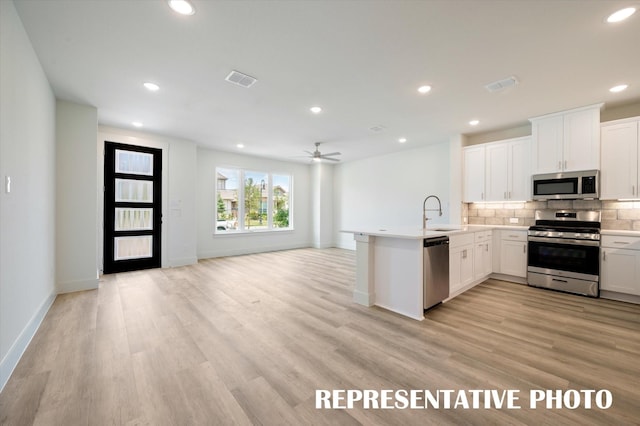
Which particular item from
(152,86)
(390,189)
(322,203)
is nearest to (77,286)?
(152,86)

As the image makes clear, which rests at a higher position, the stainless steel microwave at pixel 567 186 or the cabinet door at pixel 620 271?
the stainless steel microwave at pixel 567 186

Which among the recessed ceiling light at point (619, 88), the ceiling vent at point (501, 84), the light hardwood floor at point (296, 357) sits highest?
the recessed ceiling light at point (619, 88)

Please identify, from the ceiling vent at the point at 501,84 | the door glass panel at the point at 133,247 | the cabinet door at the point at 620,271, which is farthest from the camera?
the door glass panel at the point at 133,247

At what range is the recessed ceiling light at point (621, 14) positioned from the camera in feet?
6.66

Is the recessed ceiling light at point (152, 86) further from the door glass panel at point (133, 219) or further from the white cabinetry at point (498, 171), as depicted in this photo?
the white cabinetry at point (498, 171)

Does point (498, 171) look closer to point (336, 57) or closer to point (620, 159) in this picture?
point (620, 159)

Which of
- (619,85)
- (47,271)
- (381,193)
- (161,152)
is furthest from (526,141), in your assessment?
(47,271)

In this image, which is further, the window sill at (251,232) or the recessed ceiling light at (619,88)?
the window sill at (251,232)

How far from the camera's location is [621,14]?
2074 millimetres

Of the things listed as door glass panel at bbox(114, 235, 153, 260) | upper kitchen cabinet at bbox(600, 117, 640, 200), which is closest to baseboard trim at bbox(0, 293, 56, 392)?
door glass panel at bbox(114, 235, 153, 260)

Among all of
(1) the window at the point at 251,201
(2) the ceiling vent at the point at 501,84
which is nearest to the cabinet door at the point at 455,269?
(2) the ceiling vent at the point at 501,84

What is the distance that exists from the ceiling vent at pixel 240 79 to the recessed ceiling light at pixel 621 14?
3336 mm

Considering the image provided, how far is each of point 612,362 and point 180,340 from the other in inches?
148

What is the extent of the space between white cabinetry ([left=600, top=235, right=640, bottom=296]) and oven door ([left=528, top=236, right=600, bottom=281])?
0.10 meters
